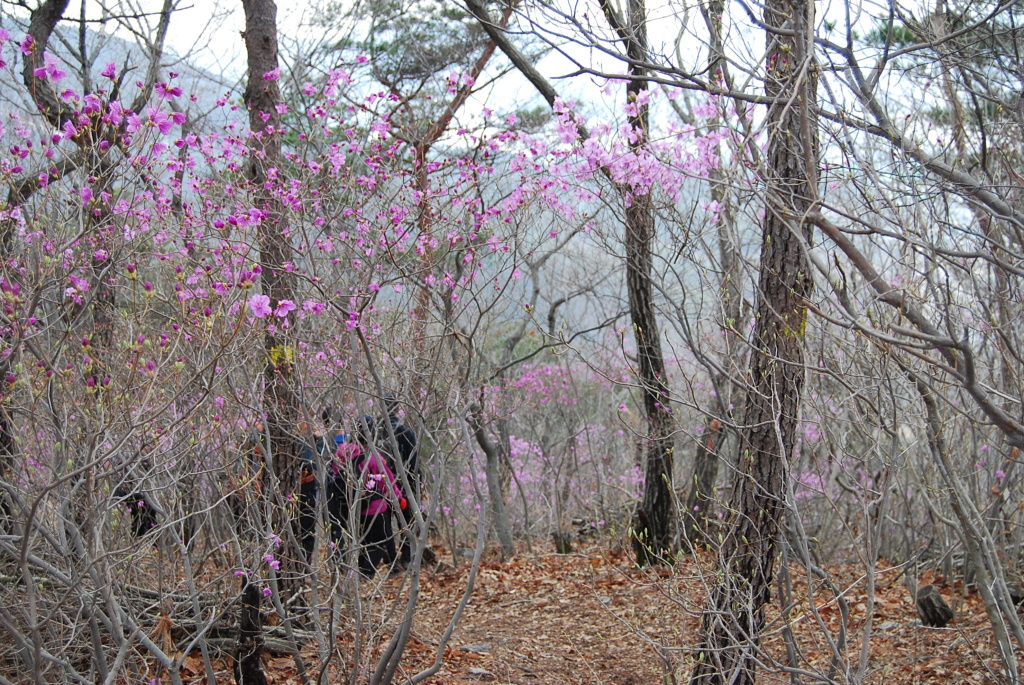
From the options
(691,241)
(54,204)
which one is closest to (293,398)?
(54,204)

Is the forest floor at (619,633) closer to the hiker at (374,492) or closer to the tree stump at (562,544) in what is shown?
the hiker at (374,492)

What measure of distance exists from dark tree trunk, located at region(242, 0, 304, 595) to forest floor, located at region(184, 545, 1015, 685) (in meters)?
0.89

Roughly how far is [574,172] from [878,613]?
3.49 meters

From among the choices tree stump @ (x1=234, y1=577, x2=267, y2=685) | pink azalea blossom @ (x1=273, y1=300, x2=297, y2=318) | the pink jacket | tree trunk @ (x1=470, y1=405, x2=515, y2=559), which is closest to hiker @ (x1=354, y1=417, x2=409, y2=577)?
the pink jacket

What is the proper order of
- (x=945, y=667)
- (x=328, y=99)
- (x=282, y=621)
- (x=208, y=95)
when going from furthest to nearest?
(x=208, y=95), (x=328, y=99), (x=945, y=667), (x=282, y=621)

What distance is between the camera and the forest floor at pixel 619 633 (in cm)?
399

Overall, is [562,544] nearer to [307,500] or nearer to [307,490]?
[307,490]

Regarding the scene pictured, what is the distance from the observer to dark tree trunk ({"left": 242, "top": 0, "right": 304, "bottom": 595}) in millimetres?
4270

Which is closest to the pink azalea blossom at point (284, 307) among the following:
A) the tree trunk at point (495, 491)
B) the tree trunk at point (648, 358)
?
the tree trunk at point (648, 358)

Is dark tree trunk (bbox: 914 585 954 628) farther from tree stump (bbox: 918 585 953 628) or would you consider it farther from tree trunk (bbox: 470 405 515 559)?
tree trunk (bbox: 470 405 515 559)

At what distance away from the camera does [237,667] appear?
11.6ft

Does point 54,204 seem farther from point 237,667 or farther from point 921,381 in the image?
point 921,381

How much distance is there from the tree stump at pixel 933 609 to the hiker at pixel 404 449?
9.34 feet

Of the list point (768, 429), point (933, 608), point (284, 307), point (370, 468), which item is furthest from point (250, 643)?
point (933, 608)
